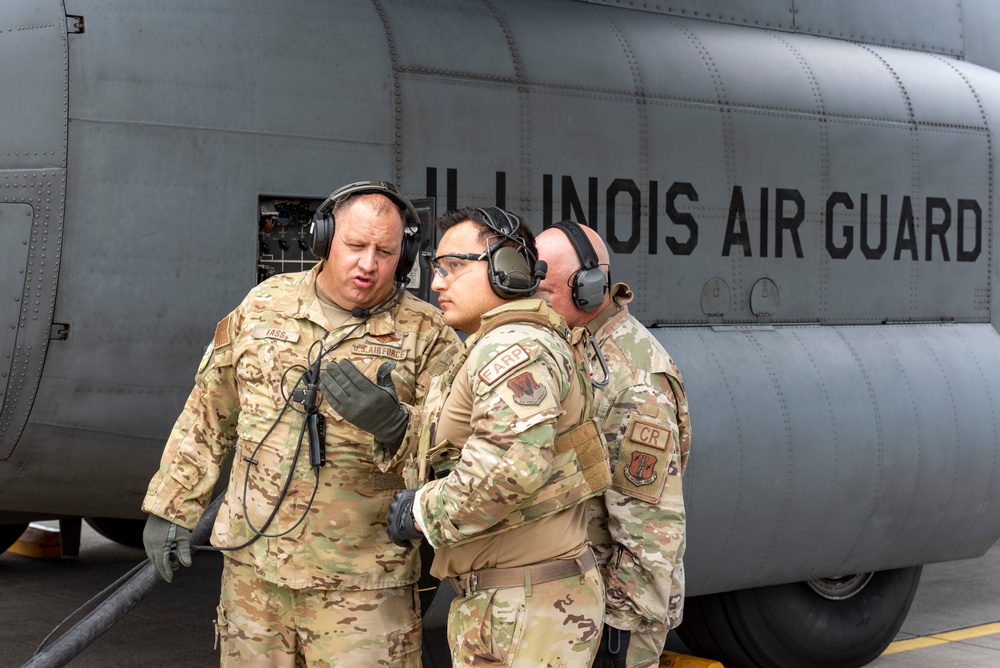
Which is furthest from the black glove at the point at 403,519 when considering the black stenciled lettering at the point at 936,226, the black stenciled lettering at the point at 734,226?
the black stenciled lettering at the point at 936,226

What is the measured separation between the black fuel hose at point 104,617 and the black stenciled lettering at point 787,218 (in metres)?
2.92

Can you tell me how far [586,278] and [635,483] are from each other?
58 centimetres

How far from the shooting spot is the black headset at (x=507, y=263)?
9.71 ft

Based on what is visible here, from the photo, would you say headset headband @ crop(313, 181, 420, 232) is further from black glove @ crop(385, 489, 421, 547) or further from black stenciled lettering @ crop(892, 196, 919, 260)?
black stenciled lettering @ crop(892, 196, 919, 260)

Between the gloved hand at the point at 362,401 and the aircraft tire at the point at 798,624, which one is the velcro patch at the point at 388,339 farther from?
the aircraft tire at the point at 798,624

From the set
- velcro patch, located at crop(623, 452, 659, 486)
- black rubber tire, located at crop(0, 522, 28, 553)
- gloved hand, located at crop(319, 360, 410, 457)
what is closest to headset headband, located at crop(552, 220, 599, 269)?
velcro patch, located at crop(623, 452, 659, 486)

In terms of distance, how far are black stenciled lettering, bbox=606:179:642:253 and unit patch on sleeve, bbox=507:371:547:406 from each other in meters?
2.54

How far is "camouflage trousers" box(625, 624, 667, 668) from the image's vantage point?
343 cm

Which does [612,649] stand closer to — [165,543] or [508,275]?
[508,275]

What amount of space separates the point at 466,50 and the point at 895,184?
2412mm

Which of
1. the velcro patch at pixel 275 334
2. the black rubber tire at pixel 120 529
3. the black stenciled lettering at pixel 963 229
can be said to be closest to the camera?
the velcro patch at pixel 275 334

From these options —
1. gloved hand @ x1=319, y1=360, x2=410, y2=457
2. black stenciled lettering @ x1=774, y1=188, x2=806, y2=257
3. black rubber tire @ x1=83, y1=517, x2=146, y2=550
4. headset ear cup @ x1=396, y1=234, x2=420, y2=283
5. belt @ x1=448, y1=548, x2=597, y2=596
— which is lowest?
black rubber tire @ x1=83, y1=517, x2=146, y2=550

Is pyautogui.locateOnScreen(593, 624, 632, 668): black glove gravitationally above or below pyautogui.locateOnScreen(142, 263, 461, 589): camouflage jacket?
below

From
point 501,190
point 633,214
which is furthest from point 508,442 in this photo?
point 633,214
